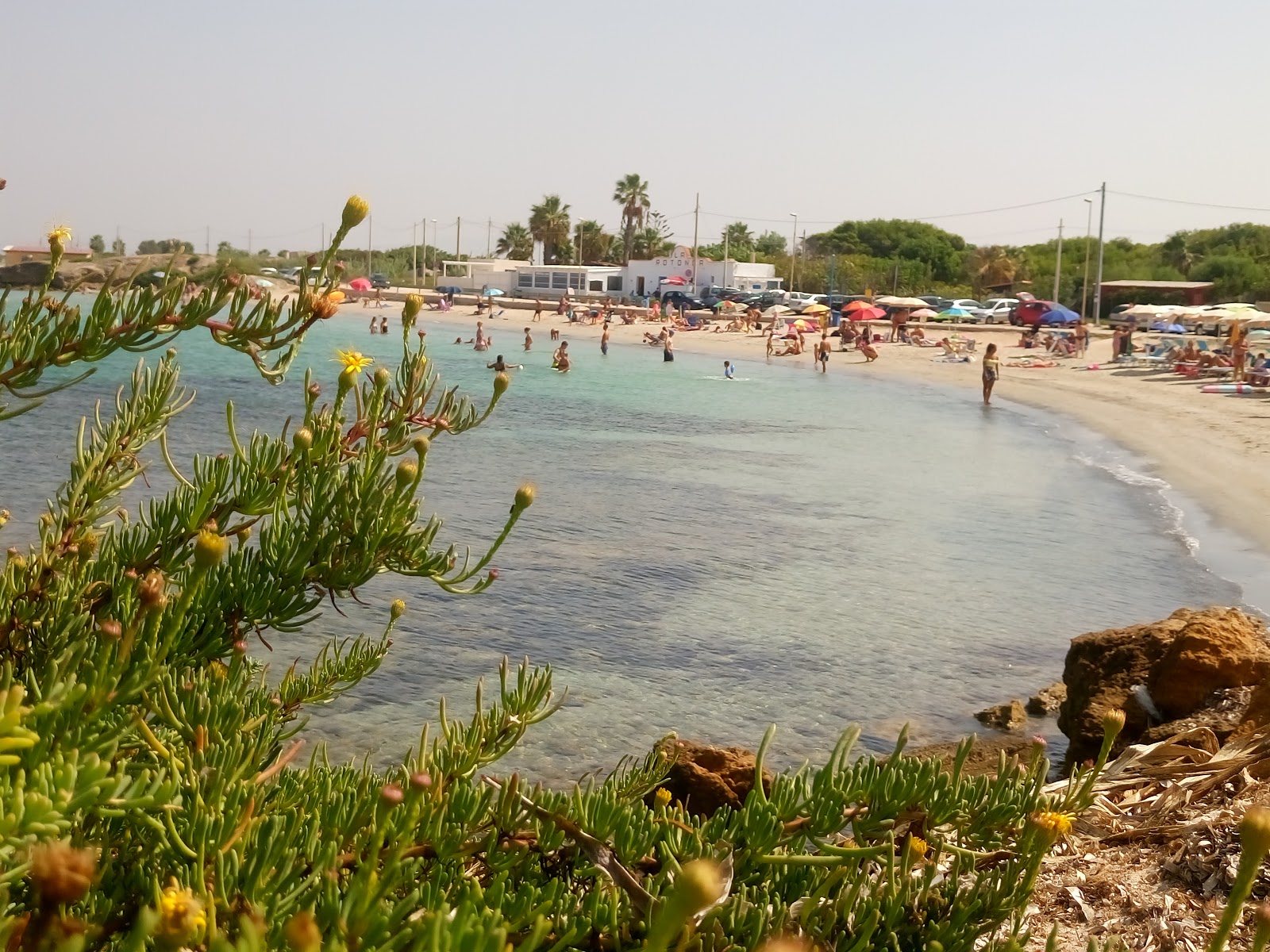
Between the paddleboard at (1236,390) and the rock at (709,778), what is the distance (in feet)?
90.6

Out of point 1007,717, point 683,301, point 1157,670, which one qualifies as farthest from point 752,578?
point 683,301

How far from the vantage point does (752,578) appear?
1277 cm

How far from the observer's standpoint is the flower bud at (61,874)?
0.71 metres

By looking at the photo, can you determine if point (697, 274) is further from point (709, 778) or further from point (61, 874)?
point (61, 874)

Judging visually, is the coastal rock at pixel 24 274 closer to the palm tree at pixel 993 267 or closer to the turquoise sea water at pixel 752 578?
the turquoise sea water at pixel 752 578

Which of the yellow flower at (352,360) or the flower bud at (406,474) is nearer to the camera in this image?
the flower bud at (406,474)

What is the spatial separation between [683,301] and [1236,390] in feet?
147

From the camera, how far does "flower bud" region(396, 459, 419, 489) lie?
75.4 inches

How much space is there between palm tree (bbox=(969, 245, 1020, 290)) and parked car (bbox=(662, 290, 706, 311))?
62.3ft

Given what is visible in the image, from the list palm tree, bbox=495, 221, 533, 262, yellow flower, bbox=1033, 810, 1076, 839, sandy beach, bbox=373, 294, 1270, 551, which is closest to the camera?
yellow flower, bbox=1033, 810, 1076, 839

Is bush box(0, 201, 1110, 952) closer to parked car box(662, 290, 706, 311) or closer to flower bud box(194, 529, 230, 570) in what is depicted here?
flower bud box(194, 529, 230, 570)

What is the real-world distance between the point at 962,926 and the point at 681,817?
0.43 metres

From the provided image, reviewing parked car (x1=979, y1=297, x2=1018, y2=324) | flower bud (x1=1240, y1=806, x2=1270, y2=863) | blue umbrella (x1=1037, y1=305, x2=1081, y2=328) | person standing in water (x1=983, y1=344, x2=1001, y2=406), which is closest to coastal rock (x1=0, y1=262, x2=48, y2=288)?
flower bud (x1=1240, y1=806, x2=1270, y2=863)

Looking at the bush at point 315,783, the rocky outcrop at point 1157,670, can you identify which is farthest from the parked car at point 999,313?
the bush at point 315,783
